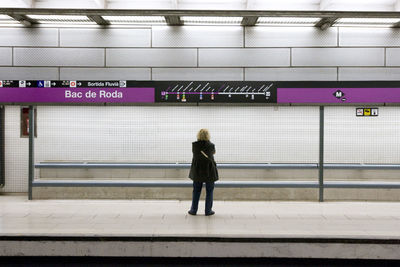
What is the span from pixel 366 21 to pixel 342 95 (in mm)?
1639

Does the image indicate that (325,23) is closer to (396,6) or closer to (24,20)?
(396,6)

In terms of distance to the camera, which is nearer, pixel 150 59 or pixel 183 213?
pixel 183 213

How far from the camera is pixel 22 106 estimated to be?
891 cm

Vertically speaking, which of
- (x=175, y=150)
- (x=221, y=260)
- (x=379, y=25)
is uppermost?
(x=379, y=25)

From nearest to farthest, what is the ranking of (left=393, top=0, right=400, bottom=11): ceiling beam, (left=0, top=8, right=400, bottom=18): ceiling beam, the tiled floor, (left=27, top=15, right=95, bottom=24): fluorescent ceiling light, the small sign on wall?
the tiled floor, (left=0, top=8, right=400, bottom=18): ceiling beam, (left=393, top=0, right=400, bottom=11): ceiling beam, (left=27, top=15, right=95, bottom=24): fluorescent ceiling light, the small sign on wall

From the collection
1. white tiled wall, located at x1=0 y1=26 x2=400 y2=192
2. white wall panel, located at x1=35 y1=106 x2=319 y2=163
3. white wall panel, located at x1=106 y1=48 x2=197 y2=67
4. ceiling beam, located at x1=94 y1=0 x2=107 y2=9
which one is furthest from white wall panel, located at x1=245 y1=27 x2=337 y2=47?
ceiling beam, located at x1=94 y1=0 x2=107 y2=9

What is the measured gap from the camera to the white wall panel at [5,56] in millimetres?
8555

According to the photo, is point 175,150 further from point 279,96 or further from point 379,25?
point 379,25

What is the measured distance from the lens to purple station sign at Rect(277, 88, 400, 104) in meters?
8.23

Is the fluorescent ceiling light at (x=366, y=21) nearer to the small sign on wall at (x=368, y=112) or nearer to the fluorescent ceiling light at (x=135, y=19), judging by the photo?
the small sign on wall at (x=368, y=112)

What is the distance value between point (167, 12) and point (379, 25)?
4.60 metres

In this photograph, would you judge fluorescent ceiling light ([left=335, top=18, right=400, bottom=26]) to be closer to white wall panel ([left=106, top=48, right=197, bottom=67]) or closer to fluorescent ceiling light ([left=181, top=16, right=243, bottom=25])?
fluorescent ceiling light ([left=181, top=16, right=243, bottom=25])

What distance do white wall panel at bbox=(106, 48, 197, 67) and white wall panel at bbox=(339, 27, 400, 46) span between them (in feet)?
10.9

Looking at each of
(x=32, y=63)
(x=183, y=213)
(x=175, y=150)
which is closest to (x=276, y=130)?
(x=175, y=150)
